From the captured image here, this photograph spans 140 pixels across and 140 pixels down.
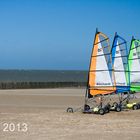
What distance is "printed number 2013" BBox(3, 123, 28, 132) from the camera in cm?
1246

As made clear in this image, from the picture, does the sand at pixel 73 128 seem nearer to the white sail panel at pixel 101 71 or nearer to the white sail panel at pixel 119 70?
the white sail panel at pixel 101 71

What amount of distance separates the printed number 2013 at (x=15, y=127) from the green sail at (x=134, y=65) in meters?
8.43

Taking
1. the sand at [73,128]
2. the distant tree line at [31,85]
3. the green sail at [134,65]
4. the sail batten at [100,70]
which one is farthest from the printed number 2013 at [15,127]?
the distant tree line at [31,85]

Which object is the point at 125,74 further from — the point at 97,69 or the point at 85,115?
the point at 85,115

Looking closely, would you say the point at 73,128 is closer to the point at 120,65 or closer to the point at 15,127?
the point at 15,127

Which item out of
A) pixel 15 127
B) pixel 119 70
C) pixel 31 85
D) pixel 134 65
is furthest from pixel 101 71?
pixel 31 85

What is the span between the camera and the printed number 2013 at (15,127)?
12463 mm

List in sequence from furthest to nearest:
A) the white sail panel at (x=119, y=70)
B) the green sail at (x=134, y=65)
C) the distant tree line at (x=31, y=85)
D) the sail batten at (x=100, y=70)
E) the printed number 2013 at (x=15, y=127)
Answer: the distant tree line at (x=31, y=85)
the green sail at (x=134, y=65)
the white sail panel at (x=119, y=70)
the sail batten at (x=100, y=70)
the printed number 2013 at (x=15, y=127)

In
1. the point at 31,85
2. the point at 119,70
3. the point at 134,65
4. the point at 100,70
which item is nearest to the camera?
the point at 100,70

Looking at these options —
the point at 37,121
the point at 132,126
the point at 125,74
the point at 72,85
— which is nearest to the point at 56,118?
the point at 37,121

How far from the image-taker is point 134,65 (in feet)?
71.6

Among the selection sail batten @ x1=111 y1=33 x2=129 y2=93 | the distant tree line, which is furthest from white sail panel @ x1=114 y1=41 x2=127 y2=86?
the distant tree line

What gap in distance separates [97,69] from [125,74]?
7.45ft

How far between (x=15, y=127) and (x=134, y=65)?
A: 10.3 metres
